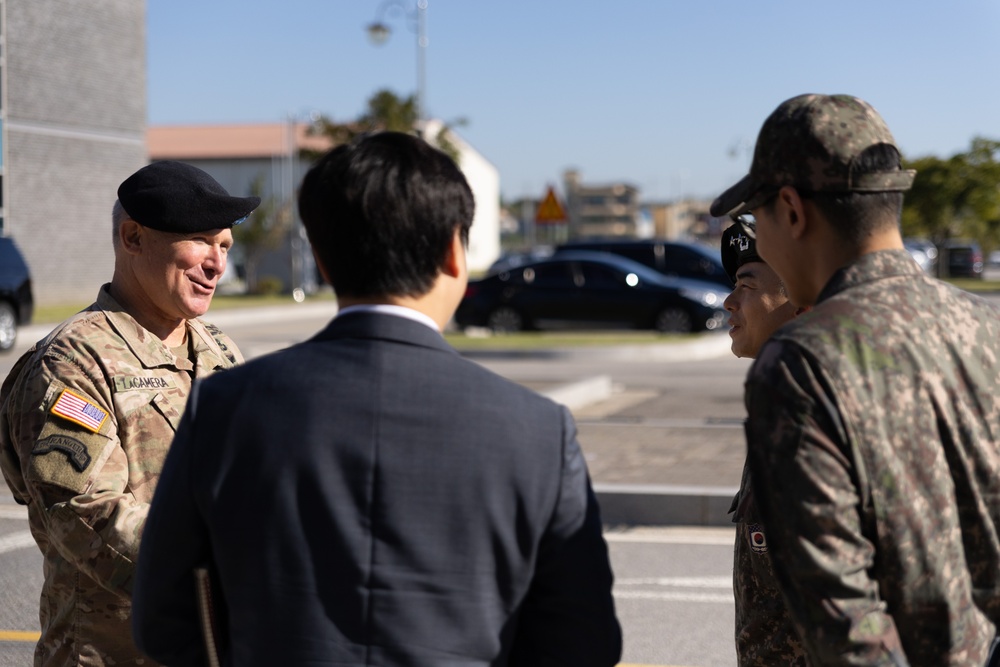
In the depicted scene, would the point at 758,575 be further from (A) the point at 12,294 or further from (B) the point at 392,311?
(A) the point at 12,294

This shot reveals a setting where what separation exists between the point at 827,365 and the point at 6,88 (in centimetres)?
3223

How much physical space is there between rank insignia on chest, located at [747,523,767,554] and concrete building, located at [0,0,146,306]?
99.5 ft

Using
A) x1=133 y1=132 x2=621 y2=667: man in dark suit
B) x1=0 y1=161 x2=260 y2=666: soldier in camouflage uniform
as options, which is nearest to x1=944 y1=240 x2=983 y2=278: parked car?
x1=0 y1=161 x2=260 y2=666: soldier in camouflage uniform

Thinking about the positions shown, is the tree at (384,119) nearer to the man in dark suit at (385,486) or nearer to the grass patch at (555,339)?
the grass patch at (555,339)

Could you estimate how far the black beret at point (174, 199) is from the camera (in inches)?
110

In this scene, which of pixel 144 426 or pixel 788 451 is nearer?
pixel 788 451

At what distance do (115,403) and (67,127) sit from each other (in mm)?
32543

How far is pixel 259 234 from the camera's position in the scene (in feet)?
143

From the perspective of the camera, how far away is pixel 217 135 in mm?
68188

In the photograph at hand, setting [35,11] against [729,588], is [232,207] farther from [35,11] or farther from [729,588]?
[35,11]

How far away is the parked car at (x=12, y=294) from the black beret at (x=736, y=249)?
57.9 feet

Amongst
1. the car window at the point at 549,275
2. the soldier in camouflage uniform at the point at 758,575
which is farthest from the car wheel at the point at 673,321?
the soldier in camouflage uniform at the point at 758,575

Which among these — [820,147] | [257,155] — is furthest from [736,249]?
[257,155]

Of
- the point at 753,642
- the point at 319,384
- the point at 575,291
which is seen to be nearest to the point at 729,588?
the point at 753,642
